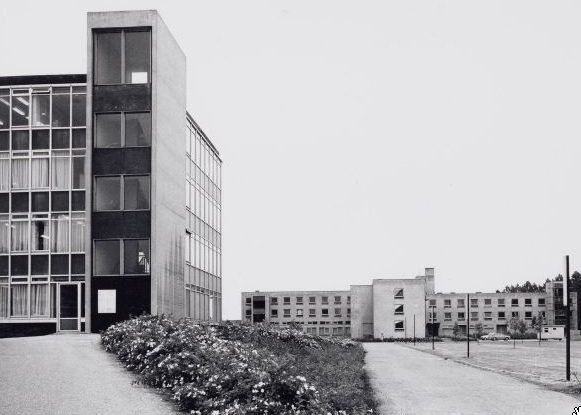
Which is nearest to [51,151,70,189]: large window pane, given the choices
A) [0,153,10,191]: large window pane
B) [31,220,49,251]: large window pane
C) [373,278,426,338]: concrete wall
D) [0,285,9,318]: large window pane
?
[31,220,49,251]: large window pane

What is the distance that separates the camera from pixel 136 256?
39.9 meters

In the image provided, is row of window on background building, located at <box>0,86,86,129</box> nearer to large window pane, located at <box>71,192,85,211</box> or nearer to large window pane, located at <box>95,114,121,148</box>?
large window pane, located at <box>95,114,121,148</box>

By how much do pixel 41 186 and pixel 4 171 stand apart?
7.02 feet

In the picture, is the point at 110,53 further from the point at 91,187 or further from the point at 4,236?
the point at 4,236

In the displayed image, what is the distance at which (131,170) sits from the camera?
132 feet

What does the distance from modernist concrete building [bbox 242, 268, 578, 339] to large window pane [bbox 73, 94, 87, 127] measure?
298ft

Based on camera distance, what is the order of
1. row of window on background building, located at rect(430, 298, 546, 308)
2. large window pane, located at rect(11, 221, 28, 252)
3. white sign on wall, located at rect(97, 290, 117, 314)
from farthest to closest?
row of window on background building, located at rect(430, 298, 546, 308)
large window pane, located at rect(11, 221, 28, 252)
white sign on wall, located at rect(97, 290, 117, 314)

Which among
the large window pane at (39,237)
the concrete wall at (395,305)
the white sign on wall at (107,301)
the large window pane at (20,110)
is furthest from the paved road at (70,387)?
the concrete wall at (395,305)

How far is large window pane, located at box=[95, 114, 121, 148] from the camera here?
4053 centimetres

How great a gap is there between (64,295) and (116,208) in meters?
5.19

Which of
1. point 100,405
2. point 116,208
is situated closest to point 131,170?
point 116,208

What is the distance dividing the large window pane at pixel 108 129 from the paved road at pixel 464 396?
58.9ft

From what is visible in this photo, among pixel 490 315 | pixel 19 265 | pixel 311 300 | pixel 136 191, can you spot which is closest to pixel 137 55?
pixel 136 191

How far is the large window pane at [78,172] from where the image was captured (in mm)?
41125
